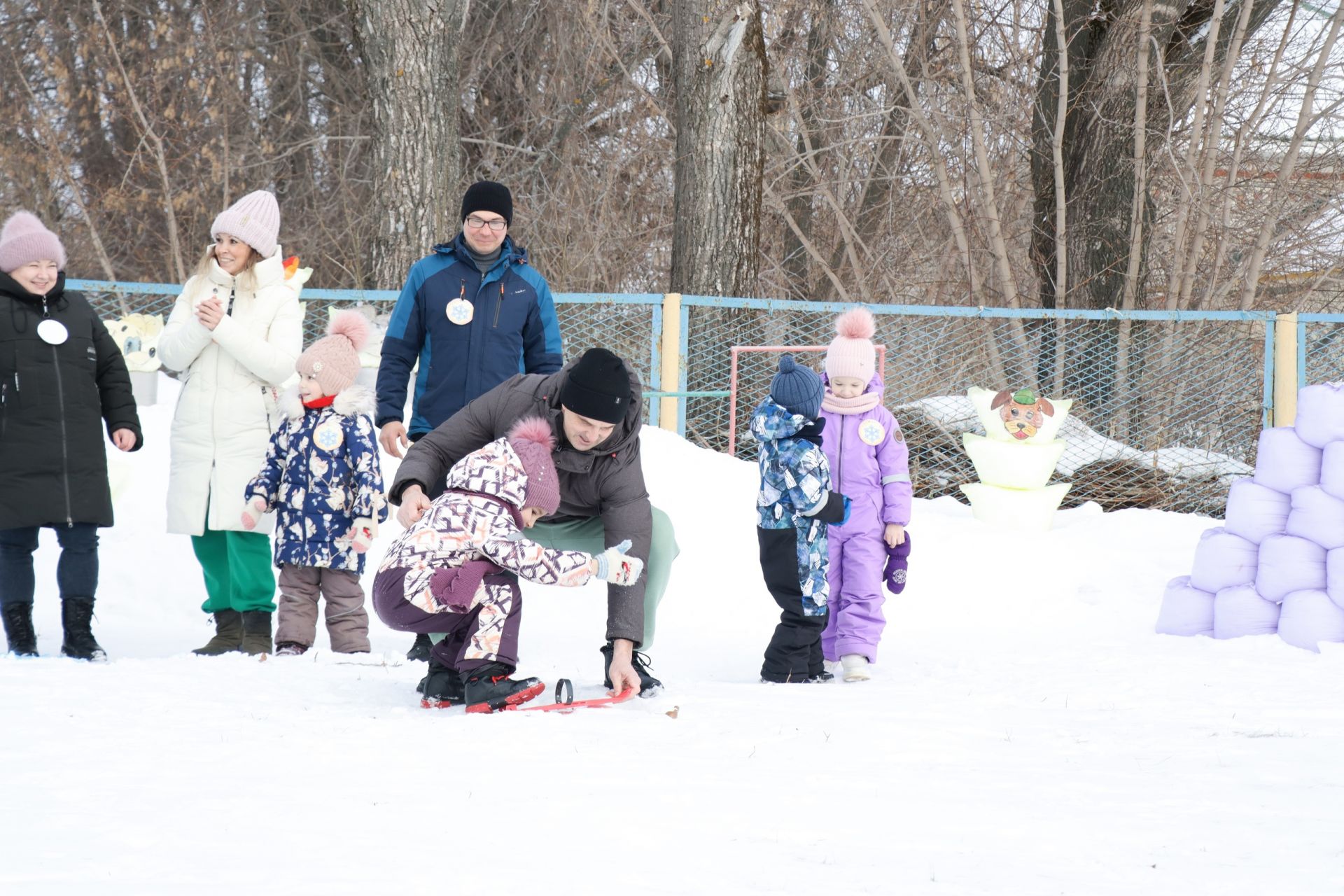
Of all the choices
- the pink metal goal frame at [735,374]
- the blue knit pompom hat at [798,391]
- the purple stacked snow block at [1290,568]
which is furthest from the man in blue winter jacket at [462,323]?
the pink metal goal frame at [735,374]

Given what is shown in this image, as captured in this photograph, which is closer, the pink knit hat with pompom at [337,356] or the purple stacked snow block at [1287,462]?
the pink knit hat with pompom at [337,356]

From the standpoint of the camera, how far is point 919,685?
457 centimetres

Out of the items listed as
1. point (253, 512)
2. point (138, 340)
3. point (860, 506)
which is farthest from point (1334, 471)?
point (138, 340)

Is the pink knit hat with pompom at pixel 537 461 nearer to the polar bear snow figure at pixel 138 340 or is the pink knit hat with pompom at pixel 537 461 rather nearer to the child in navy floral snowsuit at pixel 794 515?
the child in navy floral snowsuit at pixel 794 515

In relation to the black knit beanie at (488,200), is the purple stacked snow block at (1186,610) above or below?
below

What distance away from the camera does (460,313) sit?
4621 millimetres

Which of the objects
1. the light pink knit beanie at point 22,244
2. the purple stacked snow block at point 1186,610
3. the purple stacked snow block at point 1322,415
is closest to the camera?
the light pink knit beanie at point 22,244

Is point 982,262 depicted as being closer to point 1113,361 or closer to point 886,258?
point 886,258

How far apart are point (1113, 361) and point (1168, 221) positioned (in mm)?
2635

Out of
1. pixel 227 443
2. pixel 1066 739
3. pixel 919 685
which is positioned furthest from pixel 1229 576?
pixel 227 443

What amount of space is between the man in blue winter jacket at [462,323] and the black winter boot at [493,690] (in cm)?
112

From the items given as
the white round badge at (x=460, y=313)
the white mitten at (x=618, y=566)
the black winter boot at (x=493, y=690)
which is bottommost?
the black winter boot at (x=493, y=690)

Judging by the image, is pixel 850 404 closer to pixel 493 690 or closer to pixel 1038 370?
pixel 493 690

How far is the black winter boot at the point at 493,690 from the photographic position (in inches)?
146
